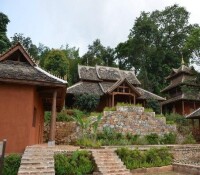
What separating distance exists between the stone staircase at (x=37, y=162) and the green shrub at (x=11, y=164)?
426 mm

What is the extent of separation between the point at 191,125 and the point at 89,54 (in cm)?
3288

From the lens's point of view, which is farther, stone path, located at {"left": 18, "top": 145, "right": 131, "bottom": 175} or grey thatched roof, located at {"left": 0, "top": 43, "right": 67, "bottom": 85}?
grey thatched roof, located at {"left": 0, "top": 43, "right": 67, "bottom": 85}

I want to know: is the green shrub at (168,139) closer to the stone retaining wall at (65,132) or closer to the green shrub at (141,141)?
the green shrub at (141,141)

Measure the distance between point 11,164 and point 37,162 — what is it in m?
1.20

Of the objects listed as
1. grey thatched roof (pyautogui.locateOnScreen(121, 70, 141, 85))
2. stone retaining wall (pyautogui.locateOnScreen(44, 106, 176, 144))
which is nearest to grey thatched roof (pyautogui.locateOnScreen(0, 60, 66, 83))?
stone retaining wall (pyautogui.locateOnScreen(44, 106, 176, 144))

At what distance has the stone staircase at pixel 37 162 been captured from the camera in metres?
9.48

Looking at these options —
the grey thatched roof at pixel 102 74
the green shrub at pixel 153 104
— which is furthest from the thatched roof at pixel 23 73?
the green shrub at pixel 153 104

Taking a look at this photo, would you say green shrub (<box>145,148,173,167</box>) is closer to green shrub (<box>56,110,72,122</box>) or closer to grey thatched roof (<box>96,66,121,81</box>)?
green shrub (<box>56,110,72,122</box>)

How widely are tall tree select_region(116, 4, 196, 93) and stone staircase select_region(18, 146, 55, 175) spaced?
3923cm

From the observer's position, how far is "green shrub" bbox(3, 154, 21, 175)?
33.6 ft

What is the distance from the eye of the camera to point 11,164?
10414 millimetres

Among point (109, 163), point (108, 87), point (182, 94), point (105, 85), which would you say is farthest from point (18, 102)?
point (182, 94)

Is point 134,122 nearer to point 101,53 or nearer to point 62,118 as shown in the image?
point 62,118

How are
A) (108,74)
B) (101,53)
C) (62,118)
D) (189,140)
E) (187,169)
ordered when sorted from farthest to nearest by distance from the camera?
(101,53)
(108,74)
(62,118)
(189,140)
(187,169)
